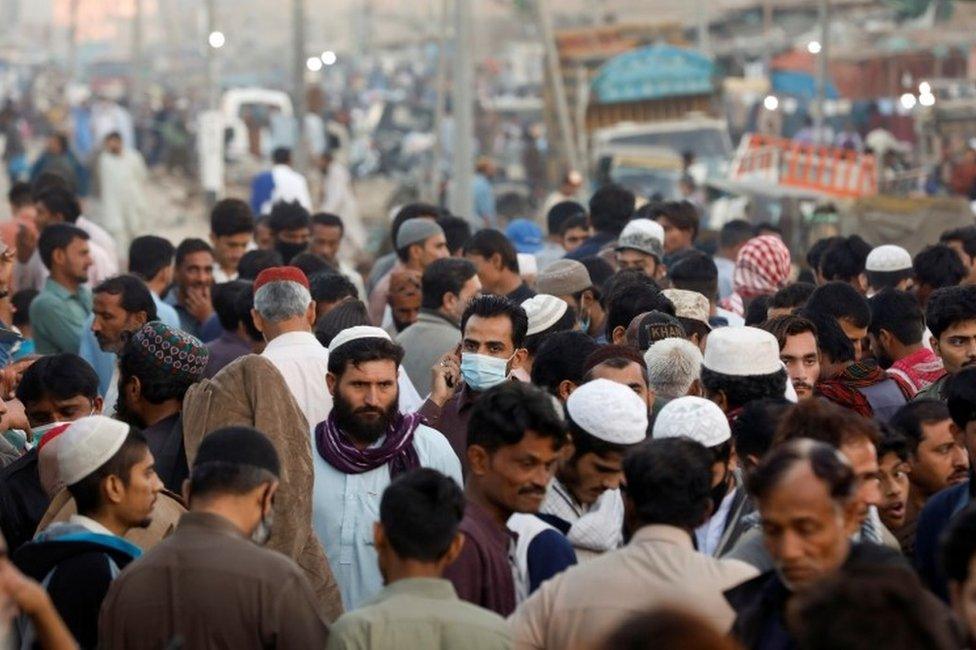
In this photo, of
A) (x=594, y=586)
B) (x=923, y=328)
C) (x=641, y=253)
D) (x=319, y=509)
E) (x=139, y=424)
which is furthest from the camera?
(x=641, y=253)

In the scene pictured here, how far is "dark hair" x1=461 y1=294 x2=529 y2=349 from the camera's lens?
8.27m

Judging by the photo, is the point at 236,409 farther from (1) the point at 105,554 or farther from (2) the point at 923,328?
(2) the point at 923,328

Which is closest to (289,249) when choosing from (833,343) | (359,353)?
(833,343)

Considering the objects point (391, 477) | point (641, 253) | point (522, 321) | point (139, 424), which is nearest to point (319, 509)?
point (391, 477)

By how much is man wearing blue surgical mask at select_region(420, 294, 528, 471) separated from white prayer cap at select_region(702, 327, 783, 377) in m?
0.95

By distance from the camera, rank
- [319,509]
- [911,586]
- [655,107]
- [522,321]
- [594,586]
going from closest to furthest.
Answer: [911,586]
[594,586]
[319,509]
[522,321]
[655,107]

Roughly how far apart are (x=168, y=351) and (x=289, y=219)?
6.00m

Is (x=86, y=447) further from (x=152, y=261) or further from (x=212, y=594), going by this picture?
(x=152, y=261)

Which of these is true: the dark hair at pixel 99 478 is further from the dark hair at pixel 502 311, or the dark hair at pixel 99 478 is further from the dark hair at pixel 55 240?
the dark hair at pixel 55 240

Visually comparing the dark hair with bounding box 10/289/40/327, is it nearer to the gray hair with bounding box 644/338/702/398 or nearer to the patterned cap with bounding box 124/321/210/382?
the patterned cap with bounding box 124/321/210/382

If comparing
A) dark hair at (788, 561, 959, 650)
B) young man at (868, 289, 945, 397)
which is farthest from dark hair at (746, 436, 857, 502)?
young man at (868, 289, 945, 397)

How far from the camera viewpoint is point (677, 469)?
550 cm

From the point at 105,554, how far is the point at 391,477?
131 centimetres

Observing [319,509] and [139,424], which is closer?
[319,509]
